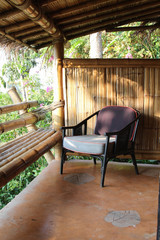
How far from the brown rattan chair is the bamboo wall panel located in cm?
27

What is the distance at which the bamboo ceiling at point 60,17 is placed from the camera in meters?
2.26

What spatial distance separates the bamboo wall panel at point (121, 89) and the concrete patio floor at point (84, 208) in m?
0.63

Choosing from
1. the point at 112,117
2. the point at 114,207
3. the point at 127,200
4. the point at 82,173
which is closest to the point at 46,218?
the point at 114,207

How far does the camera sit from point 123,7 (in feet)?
9.66

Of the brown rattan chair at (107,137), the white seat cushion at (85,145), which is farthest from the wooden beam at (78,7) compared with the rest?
the white seat cushion at (85,145)

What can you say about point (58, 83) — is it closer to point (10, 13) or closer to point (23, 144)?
point (23, 144)

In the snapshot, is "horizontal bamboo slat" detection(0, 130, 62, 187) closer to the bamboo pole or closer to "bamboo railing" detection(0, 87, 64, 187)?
"bamboo railing" detection(0, 87, 64, 187)

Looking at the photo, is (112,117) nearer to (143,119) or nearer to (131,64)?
(143,119)

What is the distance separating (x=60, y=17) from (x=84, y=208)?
7.43ft

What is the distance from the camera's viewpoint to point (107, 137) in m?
2.52

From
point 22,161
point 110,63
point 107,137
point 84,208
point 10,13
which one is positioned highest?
point 10,13

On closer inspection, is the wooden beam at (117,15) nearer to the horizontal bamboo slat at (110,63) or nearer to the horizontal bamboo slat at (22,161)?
the horizontal bamboo slat at (110,63)

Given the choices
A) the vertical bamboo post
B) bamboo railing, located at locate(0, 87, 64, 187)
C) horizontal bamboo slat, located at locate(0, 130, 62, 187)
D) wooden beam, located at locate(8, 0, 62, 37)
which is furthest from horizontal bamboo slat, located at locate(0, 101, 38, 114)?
wooden beam, located at locate(8, 0, 62, 37)

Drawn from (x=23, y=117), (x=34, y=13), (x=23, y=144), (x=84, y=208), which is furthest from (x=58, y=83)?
(x=84, y=208)
